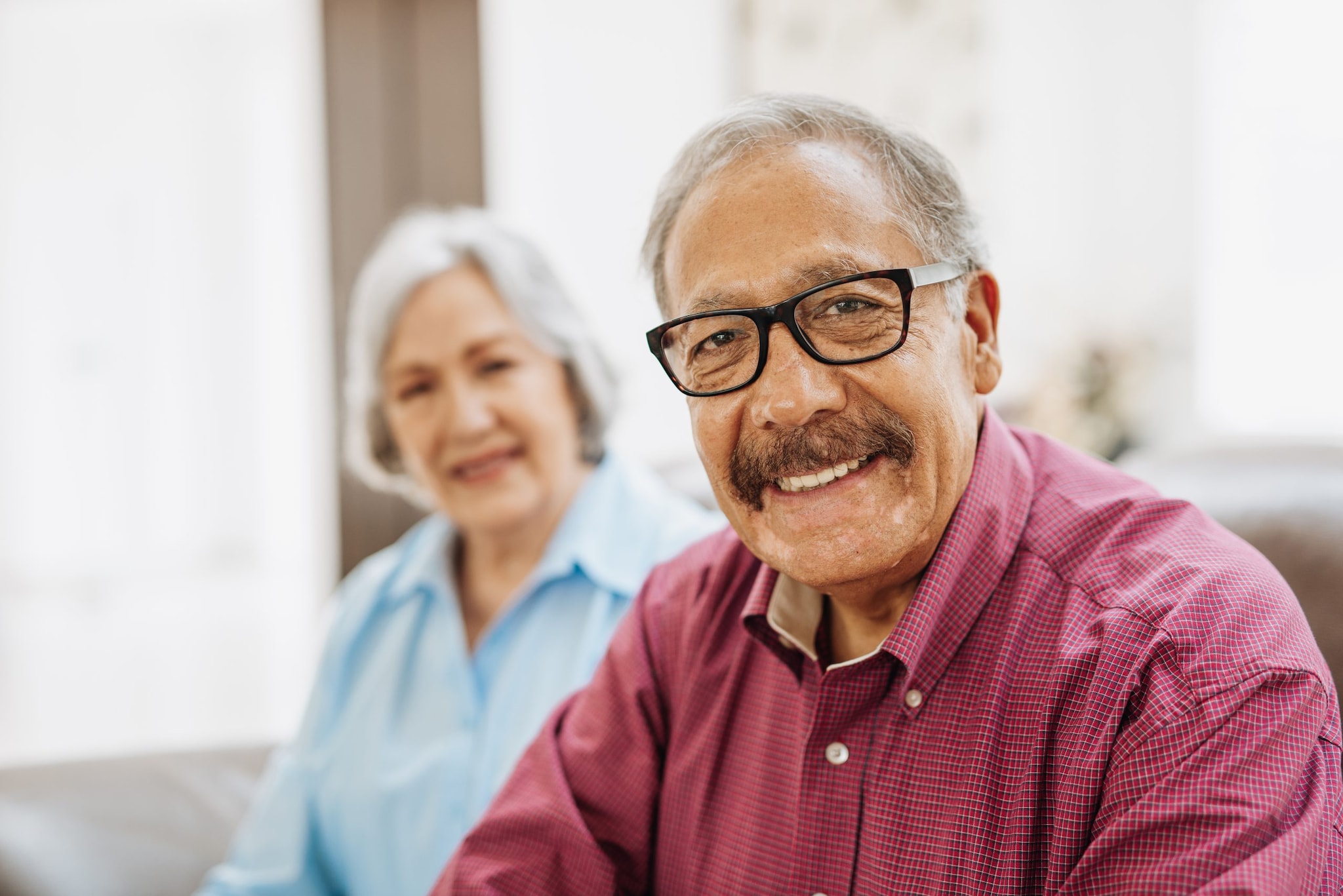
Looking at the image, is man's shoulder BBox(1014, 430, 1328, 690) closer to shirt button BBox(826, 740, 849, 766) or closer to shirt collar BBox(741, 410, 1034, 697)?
shirt collar BBox(741, 410, 1034, 697)

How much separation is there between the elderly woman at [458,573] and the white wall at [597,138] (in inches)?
36.9

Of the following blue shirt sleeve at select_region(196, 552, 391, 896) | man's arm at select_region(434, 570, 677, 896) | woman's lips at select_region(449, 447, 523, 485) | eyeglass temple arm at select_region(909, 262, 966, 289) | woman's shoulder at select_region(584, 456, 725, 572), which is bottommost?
blue shirt sleeve at select_region(196, 552, 391, 896)

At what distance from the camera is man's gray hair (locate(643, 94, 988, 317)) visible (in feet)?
3.19

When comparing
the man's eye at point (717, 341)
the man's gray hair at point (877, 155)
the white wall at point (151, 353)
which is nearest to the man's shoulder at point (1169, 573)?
the man's gray hair at point (877, 155)

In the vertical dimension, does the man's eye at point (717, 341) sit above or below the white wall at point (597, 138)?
below

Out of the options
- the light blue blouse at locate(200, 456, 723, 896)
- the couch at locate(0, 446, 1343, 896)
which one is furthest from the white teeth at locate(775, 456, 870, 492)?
the light blue blouse at locate(200, 456, 723, 896)

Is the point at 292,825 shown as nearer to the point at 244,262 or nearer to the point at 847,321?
the point at 847,321

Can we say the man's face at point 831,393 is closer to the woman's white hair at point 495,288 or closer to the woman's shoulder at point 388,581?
the woman's white hair at point 495,288

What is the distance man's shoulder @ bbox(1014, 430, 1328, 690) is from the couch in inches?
10.4

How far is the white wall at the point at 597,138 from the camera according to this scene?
2.72 m

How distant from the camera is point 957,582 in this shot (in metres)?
0.95

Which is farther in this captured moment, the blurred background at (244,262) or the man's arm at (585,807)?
the blurred background at (244,262)

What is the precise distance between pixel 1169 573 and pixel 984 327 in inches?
11.9

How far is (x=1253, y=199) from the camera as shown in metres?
3.32
